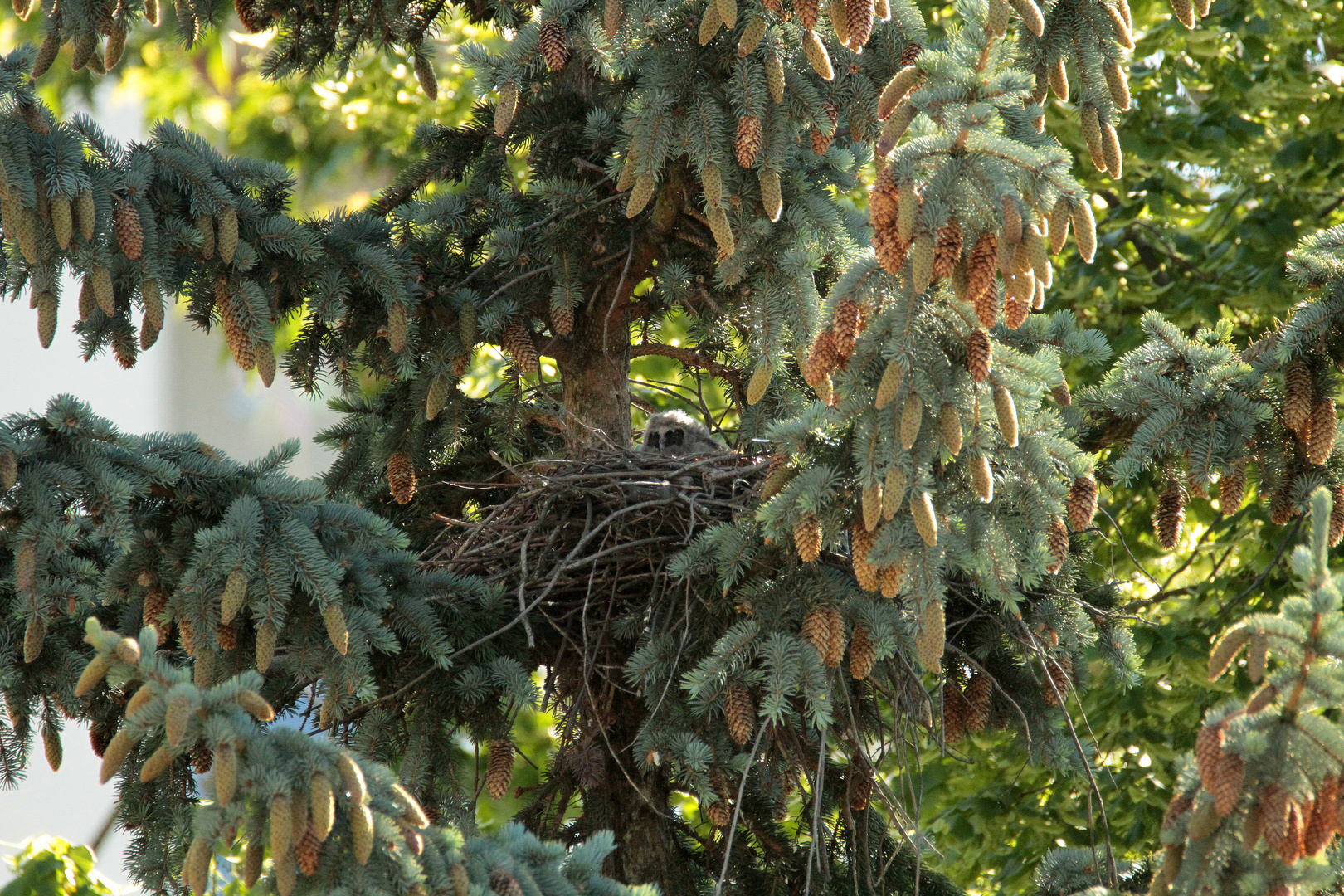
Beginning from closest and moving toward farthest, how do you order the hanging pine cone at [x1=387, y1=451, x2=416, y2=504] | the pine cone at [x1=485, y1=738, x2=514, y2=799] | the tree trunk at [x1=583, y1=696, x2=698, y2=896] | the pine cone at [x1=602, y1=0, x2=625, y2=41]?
the pine cone at [x1=602, y1=0, x2=625, y2=41] < the pine cone at [x1=485, y1=738, x2=514, y2=799] < the tree trunk at [x1=583, y1=696, x2=698, y2=896] < the hanging pine cone at [x1=387, y1=451, x2=416, y2=504]

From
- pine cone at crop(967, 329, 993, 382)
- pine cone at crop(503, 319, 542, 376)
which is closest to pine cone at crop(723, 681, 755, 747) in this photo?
pine cone at crop(967, 329, 993, 382)

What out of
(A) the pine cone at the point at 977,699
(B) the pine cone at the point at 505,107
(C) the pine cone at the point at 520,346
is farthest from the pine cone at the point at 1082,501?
(C) the pine cone at the point at 520,346

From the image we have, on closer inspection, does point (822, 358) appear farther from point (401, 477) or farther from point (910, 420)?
point (401, 477)

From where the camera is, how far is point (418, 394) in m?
4.37

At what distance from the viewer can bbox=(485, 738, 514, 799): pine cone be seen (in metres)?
3.48

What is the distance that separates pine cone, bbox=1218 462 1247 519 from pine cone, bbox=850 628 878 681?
37.8 inches

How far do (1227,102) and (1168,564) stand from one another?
8.08 ft

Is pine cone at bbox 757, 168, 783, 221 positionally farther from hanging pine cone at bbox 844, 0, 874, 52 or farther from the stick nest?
the stick nest

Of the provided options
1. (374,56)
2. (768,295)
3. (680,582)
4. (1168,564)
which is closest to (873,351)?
(768,295)

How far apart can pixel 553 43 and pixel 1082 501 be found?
1786mm

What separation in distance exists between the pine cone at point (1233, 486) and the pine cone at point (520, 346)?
81.6 inches

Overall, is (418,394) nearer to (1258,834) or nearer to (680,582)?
(680,582)

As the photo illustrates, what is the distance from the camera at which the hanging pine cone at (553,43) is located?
349 centimetres

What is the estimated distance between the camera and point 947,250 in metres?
2.42
